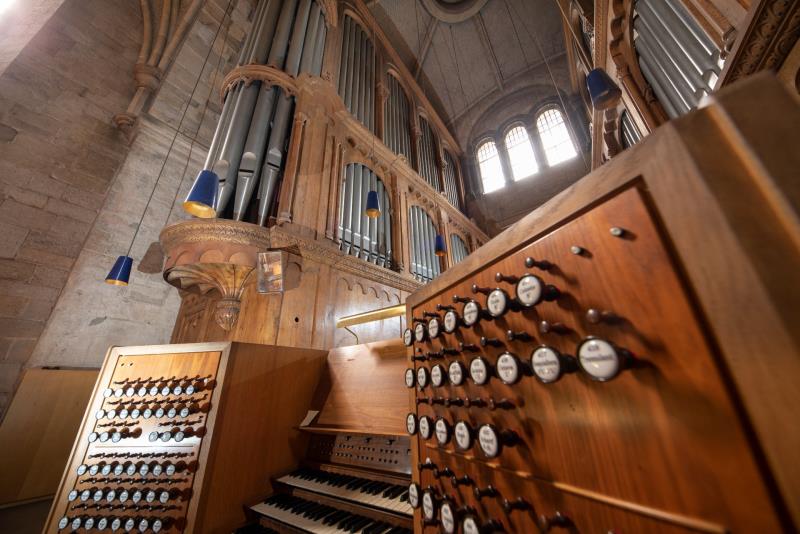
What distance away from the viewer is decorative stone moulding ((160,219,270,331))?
7.72 feet

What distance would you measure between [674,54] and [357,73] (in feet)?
15.9

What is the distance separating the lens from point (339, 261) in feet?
10.3

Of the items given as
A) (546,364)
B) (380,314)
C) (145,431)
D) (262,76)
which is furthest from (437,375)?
(262,76)

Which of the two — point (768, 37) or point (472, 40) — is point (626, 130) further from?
point (472, 40)

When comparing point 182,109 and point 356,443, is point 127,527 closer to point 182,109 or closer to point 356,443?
point 356,443

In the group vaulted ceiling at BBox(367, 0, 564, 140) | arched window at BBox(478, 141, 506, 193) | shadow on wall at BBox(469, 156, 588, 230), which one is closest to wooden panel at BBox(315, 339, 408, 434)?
shadow on wall at BBox(469, 156, 588, 230)

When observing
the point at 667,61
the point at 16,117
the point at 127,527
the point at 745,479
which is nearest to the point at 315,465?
the point at 127,527

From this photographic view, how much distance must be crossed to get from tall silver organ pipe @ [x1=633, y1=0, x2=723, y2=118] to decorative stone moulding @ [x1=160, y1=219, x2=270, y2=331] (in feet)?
11.2

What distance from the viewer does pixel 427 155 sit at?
283 inches

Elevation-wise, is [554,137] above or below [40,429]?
above

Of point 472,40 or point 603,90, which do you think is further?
point 472,40

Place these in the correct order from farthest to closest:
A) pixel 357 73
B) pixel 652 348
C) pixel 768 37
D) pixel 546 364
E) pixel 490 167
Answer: pixel 490 167 < pixel 357 73 < pixel 768 37 < pixel 546 364 < pixel 652 348

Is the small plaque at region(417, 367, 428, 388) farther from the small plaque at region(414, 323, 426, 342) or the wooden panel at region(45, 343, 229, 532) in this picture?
the wooden panel at region(45, 343, 229, 532)

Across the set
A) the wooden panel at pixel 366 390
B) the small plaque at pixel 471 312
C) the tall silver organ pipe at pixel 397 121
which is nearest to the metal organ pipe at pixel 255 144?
the wooden panel at pixel 366 390
